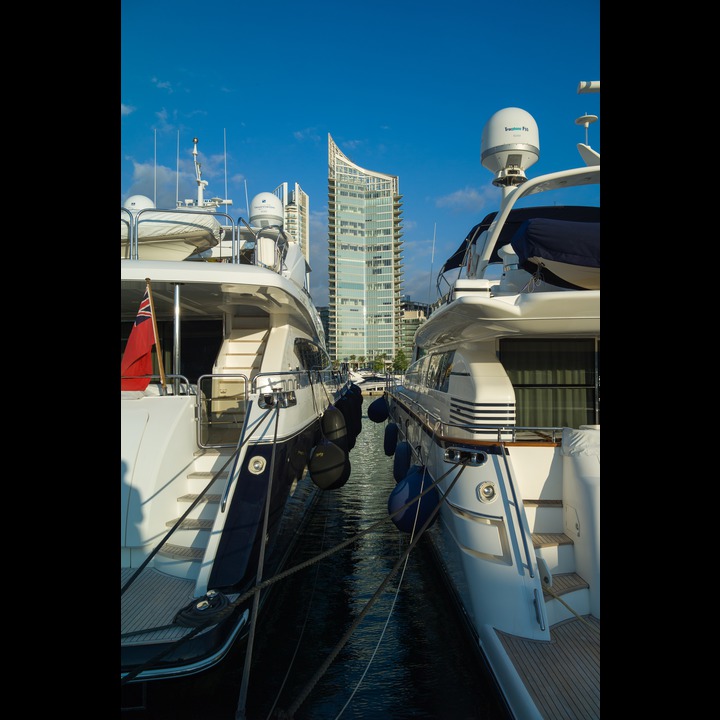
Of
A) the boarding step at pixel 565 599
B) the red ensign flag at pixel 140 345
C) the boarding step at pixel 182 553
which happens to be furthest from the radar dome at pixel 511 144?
the boarding step at pixel 182 553

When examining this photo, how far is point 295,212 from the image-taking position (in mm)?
24188

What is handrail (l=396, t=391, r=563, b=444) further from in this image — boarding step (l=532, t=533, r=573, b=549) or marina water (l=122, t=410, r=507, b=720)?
marina water (l=122, t=410, r=507, b=720)

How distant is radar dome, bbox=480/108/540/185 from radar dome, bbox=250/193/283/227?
500cm

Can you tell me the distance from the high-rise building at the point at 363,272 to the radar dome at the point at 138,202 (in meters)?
79.2

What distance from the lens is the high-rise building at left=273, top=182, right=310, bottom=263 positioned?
1618 centimetres

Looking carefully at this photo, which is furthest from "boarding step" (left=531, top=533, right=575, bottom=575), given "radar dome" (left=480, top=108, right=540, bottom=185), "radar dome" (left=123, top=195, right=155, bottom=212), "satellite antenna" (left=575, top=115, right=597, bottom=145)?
"radar dome" (left=123, top=195, right=155, bottom=212)

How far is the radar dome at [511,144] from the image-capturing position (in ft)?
26.2

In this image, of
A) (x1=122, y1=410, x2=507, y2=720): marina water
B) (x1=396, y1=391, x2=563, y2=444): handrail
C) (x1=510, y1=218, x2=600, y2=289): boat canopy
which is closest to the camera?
(x1=122, y1=410, x2=507, y2=720): marina water

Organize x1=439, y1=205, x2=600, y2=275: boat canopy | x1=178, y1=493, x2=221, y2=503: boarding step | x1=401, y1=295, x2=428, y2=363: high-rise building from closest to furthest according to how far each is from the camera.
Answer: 1. x1=178, y1=493, x2=221, y2=503: boarding step
2. x1=439, y1=205, x2=600, y2=275: boat canopy
3. x1=401, y1=295, x2=428, y2=363: high-rise building
